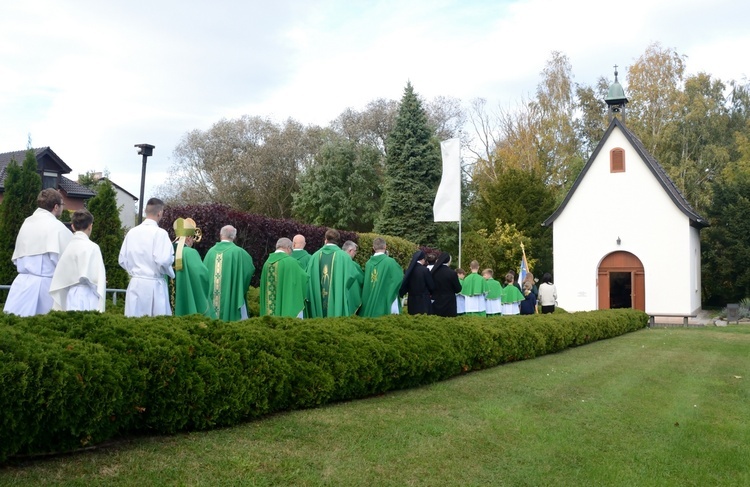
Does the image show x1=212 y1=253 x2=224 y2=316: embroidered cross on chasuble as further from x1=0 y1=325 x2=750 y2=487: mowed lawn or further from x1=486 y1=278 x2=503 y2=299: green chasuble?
x1=486 y1=278 x2=503 y2=299: green chasuble

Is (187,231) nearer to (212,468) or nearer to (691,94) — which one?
(212,468)

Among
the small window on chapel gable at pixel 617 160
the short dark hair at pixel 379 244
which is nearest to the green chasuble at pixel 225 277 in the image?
the short dark hair at pixel 379 244

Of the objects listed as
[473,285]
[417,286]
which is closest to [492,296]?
[473,285]

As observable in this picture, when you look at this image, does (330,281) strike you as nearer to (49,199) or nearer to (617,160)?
(49,199)

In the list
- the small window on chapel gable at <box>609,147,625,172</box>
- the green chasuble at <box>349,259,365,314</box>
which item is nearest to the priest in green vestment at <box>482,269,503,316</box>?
the green chasuble at <box>349,259,365,314</box>

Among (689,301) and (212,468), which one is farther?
(689,301)

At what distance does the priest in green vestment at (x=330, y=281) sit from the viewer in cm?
1058

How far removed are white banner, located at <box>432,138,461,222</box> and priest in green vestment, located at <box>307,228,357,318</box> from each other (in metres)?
10.8

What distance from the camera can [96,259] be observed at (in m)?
7.26

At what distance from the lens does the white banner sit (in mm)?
21125

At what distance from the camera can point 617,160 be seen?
31875 millimetres

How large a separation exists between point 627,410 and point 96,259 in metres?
5.87

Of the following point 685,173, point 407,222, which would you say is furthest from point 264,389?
point 685,173

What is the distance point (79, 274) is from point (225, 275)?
2987 millimetres
